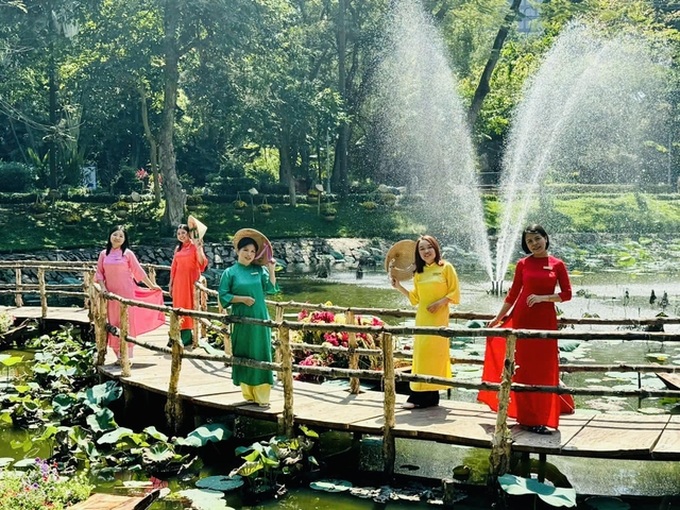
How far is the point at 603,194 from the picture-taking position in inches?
1567

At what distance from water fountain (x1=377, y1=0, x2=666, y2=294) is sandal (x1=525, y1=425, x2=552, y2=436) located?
2733 cm

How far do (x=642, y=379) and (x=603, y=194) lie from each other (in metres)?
30.3

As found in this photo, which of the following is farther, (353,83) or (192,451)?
(353,83)

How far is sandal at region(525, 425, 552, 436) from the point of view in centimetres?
713

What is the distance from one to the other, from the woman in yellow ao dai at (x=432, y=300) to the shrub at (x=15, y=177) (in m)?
29.1

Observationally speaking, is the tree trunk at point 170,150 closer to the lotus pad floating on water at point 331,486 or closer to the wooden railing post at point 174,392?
the wooden railing post at point 174,392

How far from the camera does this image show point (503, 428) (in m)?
6.81

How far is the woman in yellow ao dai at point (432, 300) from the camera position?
7773mm

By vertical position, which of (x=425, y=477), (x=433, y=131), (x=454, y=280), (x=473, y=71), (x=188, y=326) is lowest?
(x=425, y=477)

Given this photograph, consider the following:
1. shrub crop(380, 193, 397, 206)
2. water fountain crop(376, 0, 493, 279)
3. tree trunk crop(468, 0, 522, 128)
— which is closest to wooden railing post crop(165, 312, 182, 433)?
water fountain crop(376, 0, 493, 279)

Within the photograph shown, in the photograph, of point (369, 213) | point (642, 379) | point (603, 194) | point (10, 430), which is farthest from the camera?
point (603, 194)

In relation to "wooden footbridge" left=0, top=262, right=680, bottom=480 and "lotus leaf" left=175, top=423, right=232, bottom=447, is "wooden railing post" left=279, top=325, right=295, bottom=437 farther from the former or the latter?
"lotus leaf" left=175, top=423, right=232, bottom=447

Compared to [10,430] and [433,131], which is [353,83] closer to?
[433,131]

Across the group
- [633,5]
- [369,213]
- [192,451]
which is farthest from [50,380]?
[633,5]
